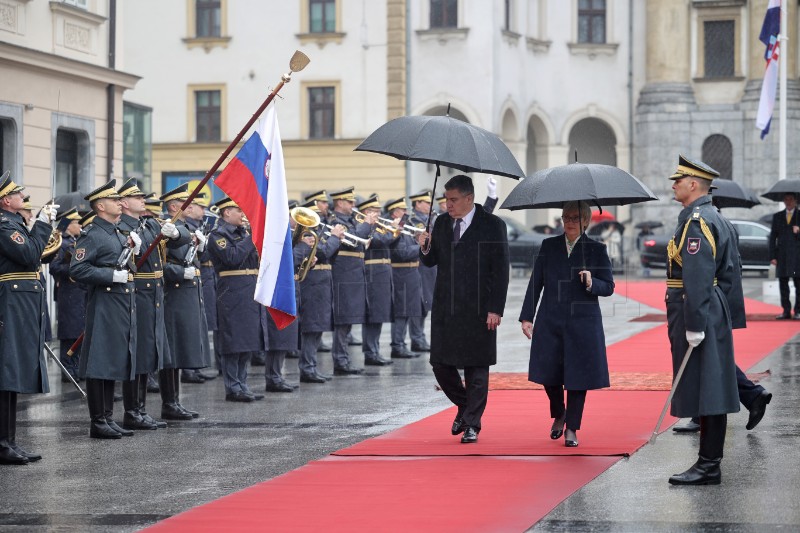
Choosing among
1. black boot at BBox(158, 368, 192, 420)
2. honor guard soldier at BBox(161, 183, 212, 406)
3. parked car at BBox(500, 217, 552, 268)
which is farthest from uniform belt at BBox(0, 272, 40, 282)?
parked car at BBox(500, 217, 552, 268)

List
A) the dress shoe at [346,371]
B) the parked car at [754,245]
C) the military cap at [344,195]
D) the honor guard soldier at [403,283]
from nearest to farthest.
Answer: the dress shoe at [346,371] < the military cap at [344,195] < the honor guard soldier at [403,283] < the parked car at [754,245]

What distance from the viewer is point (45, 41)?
22750 millimetres

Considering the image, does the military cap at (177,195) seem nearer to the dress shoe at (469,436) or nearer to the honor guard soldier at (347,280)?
the honor guard soldier at (347,280)

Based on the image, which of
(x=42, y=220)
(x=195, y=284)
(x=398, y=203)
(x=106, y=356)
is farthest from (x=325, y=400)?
(x=398, y=203)

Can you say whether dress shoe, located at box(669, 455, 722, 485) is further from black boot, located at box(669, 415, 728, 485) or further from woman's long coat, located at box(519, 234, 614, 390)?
woman's long coat, located at box(519, 234, 614, 390)

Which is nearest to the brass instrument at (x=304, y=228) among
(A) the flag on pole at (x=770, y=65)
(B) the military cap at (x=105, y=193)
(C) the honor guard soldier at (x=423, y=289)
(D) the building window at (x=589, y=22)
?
(B) the military cap at (x=105, y=193)

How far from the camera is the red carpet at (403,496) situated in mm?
7930

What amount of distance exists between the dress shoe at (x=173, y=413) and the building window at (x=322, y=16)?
33.5 metres

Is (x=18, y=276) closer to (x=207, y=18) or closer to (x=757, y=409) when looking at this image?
(x=757, y=409)

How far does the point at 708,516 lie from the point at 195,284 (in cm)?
636

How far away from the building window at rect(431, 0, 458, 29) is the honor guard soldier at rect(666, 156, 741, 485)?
35.9m

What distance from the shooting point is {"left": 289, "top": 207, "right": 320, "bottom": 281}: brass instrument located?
48.1 ft

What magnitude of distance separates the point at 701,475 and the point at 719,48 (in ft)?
136

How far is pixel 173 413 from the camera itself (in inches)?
493
